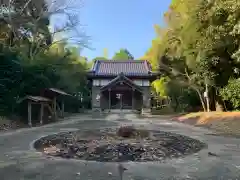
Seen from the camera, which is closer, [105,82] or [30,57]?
[30,57]

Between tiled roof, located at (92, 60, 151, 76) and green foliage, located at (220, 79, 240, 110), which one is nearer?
green foliage, located at (220, 79, 240, 110)

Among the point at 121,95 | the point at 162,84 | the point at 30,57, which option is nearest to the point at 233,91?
the point at 30,57

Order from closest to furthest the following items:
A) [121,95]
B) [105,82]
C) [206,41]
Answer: [206,41], [121,95], [105,82]

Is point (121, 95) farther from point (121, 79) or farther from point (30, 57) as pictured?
point (30, 57)

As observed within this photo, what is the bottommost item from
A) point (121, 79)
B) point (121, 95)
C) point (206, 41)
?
point (121, 95)

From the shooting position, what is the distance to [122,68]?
101ft

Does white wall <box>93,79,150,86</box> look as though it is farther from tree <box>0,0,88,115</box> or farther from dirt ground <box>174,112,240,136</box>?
dirt ground <box>174,112,240,136</box>

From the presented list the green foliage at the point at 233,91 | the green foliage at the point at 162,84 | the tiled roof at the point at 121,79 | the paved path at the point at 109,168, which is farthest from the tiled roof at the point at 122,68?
the paved path at the point at 109,168

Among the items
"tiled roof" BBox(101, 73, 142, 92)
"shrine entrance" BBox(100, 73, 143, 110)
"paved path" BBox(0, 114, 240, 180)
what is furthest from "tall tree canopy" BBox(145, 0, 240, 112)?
"paved path" BBox(0, 114, 240, 180)

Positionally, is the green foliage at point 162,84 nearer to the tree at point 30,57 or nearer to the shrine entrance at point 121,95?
the shrine entrance at point 121,95

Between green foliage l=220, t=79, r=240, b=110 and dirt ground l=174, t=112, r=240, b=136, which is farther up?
green foliage l=220, t=79, r=240, b=110

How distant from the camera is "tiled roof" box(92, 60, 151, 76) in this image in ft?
95.9

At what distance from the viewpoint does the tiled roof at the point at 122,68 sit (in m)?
29.2

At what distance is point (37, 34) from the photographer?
22.9 meters
